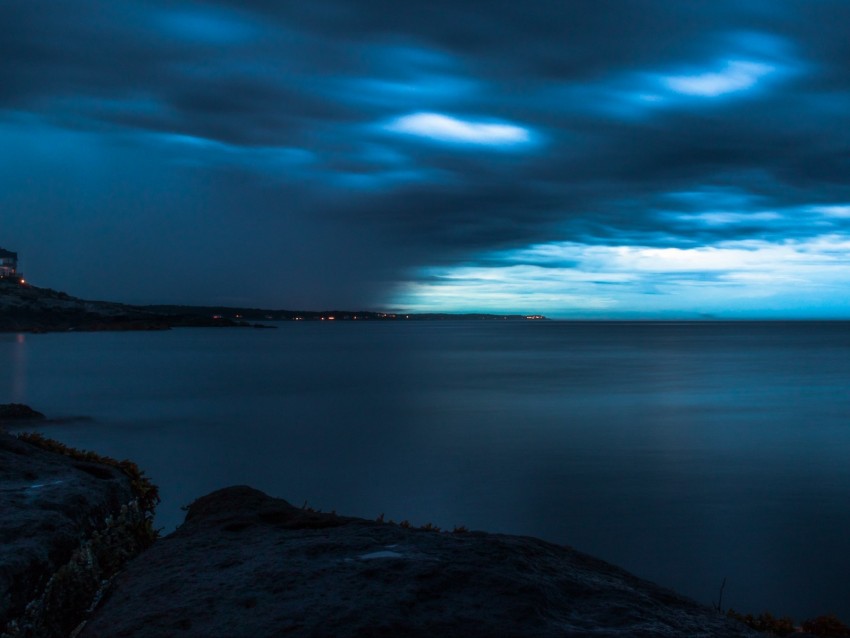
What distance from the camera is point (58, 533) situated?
4684 millimetres

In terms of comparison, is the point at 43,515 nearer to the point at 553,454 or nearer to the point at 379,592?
the point at 379,592

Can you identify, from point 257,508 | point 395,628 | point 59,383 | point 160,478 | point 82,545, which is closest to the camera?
point 395,628

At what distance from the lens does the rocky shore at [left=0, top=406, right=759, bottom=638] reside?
3.54 meters

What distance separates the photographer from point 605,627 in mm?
3607

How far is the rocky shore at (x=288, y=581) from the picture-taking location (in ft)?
11.6

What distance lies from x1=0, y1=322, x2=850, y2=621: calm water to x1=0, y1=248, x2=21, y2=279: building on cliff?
360ft

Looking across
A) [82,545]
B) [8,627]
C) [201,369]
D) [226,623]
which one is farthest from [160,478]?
[201,369]

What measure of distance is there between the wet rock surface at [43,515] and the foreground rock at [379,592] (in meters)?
0.46

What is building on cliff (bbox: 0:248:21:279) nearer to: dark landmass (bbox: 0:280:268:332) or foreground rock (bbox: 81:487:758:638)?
dark landmass (bbox: 0:280:268:332)

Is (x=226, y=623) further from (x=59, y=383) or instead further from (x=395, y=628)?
(x=59, y=383)

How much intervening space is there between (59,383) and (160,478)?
22.7 metres

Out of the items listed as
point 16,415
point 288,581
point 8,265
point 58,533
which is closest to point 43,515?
point 58,533

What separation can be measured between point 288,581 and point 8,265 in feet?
492

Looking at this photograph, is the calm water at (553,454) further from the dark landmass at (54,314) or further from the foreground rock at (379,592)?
the dark landmass at (54,314)
